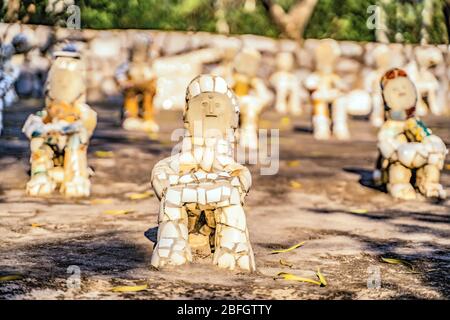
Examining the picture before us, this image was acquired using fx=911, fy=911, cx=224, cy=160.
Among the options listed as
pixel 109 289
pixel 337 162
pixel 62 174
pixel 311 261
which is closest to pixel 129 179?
pixel 62 174

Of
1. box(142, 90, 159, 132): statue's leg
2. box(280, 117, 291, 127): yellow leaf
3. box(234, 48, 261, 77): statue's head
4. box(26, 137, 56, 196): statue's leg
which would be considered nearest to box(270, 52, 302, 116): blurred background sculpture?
box(280, 117, 291, 127): yellow leaf

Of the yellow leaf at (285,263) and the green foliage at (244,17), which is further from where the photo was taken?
the green foliage at (244,17)

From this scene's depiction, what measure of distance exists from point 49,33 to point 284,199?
8.09 m

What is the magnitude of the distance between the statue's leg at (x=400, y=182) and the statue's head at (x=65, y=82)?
2723mm

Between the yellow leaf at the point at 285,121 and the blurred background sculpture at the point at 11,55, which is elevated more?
the blurred background sculpture at the point at 11,55

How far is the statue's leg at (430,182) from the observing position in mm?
7579

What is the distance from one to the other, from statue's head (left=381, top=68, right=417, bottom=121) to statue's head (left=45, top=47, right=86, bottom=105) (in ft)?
8.62

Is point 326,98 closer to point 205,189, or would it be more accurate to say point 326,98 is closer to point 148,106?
point 148,106

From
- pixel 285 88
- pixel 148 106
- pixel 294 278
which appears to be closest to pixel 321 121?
pixel 148 106

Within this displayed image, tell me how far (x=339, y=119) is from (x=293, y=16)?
4.97 meters

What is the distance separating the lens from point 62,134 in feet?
24.7

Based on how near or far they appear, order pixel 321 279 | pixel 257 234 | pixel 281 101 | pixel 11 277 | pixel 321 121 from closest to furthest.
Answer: pixel 11 277, pixel 321 279, pixel 257 234, pixel 321 121, pixel 281 101

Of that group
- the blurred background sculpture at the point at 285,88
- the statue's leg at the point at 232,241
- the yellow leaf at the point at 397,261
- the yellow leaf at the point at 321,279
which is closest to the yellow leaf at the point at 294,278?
the yellow leaf at the point at 321,279

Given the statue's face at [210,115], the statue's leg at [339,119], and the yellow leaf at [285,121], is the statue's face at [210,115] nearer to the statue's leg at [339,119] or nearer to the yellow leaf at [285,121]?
the statue's leg at [339,119]
